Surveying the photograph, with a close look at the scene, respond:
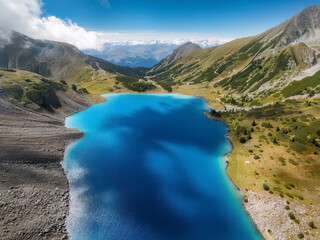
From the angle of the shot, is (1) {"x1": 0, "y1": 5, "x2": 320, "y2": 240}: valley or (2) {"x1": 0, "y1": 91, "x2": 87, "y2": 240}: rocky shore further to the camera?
(1) {"x1": 0, "y1": 5, "x2": 320, "y2": 240}: valley

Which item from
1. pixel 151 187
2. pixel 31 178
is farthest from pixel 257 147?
pixel 31 178

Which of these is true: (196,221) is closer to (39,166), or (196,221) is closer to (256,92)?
(39,166)

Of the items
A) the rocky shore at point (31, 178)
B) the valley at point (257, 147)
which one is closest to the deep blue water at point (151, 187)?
the rocky shore at point (31, 178)

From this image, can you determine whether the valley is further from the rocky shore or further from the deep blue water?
the deep blue water

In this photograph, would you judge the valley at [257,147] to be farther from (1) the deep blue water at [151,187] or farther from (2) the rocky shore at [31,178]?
(1) the deep blue water at [151,187]

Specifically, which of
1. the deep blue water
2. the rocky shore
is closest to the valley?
the rocky shore

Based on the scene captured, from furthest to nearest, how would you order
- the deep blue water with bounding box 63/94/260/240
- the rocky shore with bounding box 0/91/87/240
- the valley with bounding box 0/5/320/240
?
1. the valley with bounding box 0/5/320/240
2. the deep blue water with bounding box 63/94/260/240
3. the rocky shore with bounding box 0/91/87/240
